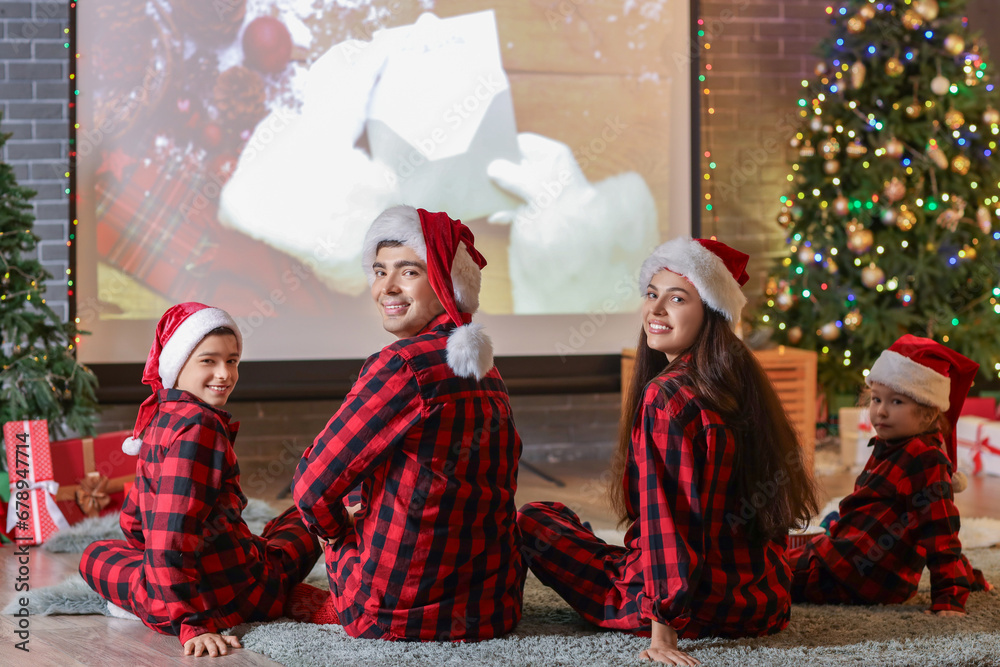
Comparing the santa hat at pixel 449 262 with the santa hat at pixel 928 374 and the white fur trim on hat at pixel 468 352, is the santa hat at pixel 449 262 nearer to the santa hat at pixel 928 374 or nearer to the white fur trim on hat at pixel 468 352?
the white fur trim on hat at pixel 468 352

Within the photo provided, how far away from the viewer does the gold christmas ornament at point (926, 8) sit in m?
4.94

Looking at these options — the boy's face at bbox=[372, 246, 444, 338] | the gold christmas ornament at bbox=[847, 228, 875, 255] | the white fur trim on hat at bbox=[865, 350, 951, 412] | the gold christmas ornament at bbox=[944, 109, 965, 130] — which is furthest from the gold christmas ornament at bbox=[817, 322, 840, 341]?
the boy's face at bbox=[372, 246, 444, 338]

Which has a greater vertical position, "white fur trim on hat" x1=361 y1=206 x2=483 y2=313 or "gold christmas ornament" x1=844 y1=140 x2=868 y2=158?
"gold christmas ornament" x1=844 y1=140 x2=868 y2=158

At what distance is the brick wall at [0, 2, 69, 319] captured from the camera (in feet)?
14.6

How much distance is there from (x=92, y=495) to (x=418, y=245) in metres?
2.08

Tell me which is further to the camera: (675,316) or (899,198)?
(899,198)

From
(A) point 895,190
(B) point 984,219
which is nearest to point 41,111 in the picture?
(A) point 895,190

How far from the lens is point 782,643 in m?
2.12

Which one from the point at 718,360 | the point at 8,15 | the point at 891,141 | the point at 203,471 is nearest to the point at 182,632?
the point at 203,471

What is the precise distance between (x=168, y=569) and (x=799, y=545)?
1.64m

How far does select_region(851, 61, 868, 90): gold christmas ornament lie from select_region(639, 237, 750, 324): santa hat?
330cm

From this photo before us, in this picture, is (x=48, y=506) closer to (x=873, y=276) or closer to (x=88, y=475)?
(x=88, y=475)

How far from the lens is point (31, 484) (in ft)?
11.0

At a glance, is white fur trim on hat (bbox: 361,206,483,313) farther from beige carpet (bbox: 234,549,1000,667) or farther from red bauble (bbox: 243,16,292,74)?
red bauble (bbox: 243,16,292,74)
